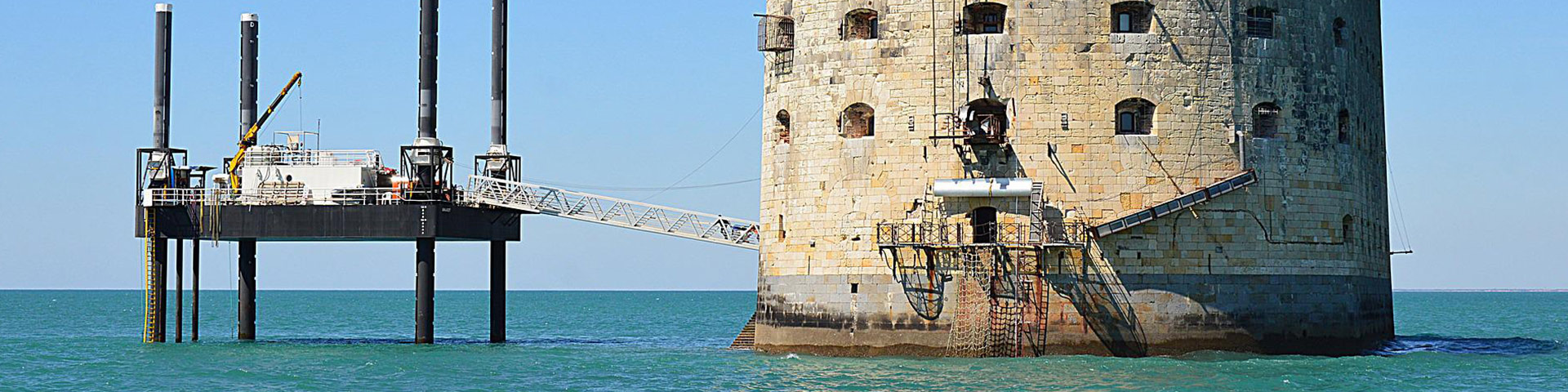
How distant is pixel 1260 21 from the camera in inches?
1841

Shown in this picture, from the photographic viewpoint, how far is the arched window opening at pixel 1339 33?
48.5 metres

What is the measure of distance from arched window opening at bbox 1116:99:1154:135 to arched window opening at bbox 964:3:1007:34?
10.3ft

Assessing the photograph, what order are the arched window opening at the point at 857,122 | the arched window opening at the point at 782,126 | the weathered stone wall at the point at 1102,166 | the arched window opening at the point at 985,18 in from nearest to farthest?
A: the weathered stone wall at the point at 1102,166 < the arched window opening at the point at 985,18 < the arched window opening at the point at 857,122 < the arched window opening at the point at 782,126

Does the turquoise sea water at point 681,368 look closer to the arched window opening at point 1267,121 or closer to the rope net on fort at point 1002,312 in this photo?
the rope net on fort at point 1002,312

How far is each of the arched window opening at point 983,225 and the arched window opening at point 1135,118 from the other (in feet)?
10.7

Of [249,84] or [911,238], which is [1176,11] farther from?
[249,84]

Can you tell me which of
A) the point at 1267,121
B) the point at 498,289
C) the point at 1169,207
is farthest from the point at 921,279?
the point at 498,289

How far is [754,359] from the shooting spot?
1893 inches

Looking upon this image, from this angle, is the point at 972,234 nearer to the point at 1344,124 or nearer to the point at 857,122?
the point at 857,122

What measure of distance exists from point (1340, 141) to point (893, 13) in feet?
35.4

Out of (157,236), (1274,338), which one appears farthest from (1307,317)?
(157,236)

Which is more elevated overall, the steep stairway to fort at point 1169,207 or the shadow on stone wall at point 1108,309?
the steep stairway to fort at point 1169,207

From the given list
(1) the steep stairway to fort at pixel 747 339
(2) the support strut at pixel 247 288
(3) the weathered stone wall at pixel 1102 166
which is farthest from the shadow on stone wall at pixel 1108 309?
(2) the support strut at pixel 247 288

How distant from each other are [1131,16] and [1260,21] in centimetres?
303
